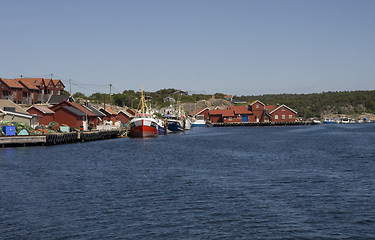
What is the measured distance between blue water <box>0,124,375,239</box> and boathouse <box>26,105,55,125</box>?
39914mm

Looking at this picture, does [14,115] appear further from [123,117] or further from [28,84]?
[123,117]

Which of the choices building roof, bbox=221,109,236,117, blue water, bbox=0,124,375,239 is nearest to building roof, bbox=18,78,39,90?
blue water, bbox=0,124,375,239

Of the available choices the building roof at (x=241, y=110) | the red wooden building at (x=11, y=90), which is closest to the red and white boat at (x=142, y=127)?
the red wooden building at (x=11, y=90)

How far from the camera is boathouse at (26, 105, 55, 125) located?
3356 inches

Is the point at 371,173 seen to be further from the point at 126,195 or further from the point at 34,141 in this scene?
the point at 34,141

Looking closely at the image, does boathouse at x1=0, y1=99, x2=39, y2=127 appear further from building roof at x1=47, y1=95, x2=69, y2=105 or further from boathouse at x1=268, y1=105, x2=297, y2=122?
boathouse at x1=268, y1=105, x2=297, y2=122

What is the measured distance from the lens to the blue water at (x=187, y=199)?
21.4 meters

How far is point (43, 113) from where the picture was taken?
282 ft

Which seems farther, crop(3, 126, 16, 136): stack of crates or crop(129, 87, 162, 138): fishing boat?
crop(129, 87, 162, 138): fishing boat

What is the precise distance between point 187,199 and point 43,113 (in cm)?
6434

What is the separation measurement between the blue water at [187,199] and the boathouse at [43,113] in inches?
1571

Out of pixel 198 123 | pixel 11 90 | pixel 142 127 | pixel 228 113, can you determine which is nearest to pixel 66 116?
pixel 142 127

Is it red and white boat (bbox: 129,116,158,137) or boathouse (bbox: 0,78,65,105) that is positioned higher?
boathouse (bbox: 0,78,65,105)

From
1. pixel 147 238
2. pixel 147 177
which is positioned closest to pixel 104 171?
pixel 147 177
